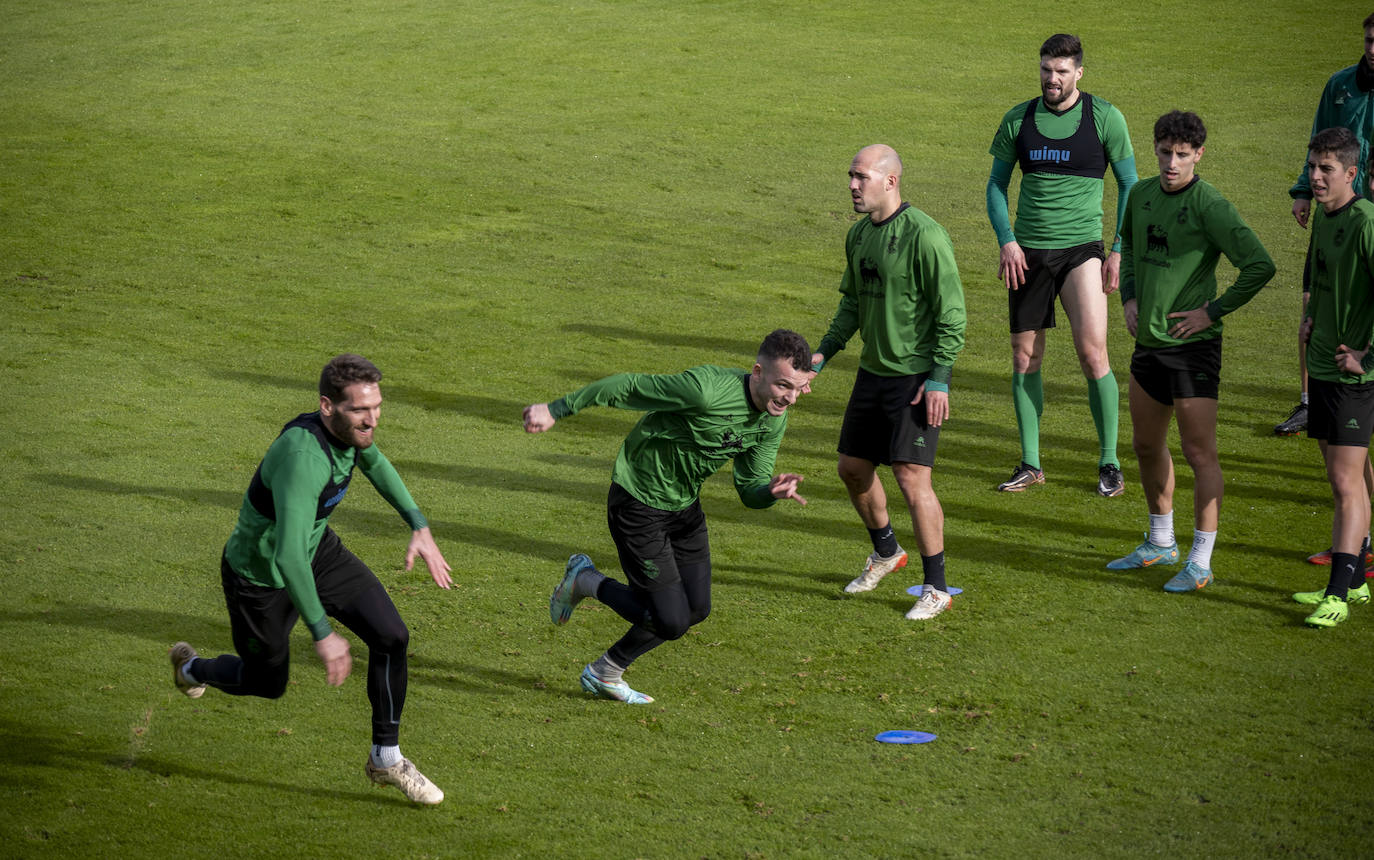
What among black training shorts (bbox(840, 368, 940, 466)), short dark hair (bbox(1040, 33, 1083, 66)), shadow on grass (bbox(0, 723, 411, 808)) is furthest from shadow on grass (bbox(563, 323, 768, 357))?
shadow on grass (bbox(0, 723, 411, 808))

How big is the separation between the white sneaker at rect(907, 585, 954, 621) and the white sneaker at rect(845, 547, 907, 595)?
395 mm

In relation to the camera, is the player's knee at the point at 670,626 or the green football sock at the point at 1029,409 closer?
the player's knee at the point at 670,626

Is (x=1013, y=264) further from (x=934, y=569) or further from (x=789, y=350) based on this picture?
(x=789, y=350)

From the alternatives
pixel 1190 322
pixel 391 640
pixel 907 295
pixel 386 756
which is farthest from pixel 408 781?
pixel 1190 322

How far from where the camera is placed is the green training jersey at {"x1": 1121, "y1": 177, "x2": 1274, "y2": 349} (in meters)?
7.54

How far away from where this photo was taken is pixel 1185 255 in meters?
7.73

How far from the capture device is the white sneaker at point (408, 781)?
5691 millimetres

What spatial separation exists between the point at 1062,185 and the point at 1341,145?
246cm

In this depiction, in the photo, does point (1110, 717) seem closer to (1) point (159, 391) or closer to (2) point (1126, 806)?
(2) point (1126, 806)

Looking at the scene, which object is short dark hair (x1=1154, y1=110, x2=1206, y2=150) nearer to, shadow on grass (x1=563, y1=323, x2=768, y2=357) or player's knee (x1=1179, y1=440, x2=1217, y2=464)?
player's knee (x1=1179, y1=440, x2=1217, y2=464)

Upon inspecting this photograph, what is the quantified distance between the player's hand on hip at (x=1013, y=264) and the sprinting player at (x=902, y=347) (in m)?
1.76

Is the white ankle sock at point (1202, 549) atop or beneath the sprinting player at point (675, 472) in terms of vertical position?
beneath

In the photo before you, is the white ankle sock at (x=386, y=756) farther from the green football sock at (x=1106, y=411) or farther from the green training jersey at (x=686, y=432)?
the green football sock at (x=1106, y=411)

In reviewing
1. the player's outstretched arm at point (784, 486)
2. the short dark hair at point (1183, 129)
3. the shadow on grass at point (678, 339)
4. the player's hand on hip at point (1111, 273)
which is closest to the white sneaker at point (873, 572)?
Answer: the player's outstretched arm at point (784, 486)
